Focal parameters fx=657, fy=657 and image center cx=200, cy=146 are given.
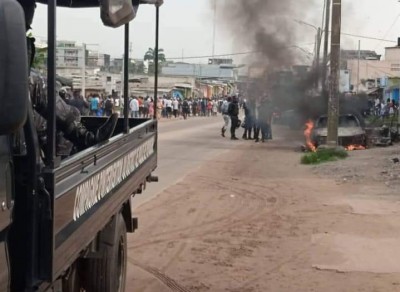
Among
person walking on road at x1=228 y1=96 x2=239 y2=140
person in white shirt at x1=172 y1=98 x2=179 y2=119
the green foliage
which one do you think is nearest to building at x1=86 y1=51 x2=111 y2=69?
the green foliage

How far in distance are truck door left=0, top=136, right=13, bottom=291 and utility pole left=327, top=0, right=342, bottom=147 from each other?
1510cm

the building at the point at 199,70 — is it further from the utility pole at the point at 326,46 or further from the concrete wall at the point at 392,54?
the utility pole at the point at 326,46

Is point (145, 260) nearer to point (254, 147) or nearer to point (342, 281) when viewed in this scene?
point (342, 281)

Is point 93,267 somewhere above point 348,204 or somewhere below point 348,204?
above

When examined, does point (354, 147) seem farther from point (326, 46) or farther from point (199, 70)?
point (199, 70)

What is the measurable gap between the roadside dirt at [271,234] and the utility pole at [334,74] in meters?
3.74

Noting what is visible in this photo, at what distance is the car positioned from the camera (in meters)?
19.6

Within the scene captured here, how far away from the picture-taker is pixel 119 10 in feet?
9.64

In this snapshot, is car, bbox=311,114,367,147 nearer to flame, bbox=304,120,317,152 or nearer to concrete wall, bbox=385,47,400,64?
flame, bbox=304,120,317,152

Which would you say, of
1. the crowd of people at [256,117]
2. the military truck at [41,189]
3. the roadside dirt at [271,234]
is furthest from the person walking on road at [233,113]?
the military truck at [41,189]

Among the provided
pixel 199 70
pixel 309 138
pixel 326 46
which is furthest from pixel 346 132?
pixel 199 70

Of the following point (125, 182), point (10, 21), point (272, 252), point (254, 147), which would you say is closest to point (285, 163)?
point (254, 147)

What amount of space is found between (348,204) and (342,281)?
4.06 meters

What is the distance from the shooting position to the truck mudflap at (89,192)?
8.79 feet
